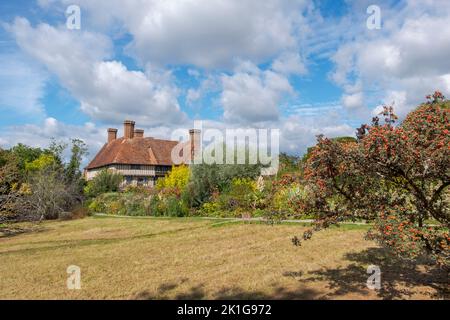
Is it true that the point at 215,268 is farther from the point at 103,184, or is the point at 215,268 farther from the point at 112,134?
the point at 112,134

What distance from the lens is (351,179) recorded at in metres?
6.17

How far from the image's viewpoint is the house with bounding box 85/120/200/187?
139 ft

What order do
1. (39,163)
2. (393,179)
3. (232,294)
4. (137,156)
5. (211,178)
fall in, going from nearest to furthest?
(393,179)
(232,294)
(211,178)
(39,163)
(137,156)

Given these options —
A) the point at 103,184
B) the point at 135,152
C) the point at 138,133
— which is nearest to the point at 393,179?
the point at 103,184

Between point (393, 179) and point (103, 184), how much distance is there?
1144 inches

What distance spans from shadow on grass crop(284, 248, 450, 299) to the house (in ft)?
112

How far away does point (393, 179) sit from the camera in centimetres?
579

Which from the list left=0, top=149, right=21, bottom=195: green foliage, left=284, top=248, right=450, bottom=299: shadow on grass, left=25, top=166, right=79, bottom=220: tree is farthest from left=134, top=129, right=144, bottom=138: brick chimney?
left=284, top=248, right=450, bottom=299: shadow on grass

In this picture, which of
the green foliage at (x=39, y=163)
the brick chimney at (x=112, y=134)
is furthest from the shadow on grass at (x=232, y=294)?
the brick chimney at (x=112, y=134)

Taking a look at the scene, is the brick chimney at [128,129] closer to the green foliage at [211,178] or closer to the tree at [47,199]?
the tree at [47,199]

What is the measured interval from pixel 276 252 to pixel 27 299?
5.85 meters


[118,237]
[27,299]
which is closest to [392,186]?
[27,299]
